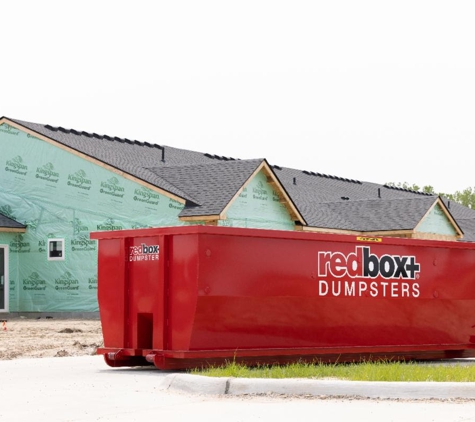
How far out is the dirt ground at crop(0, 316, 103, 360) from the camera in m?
18.4

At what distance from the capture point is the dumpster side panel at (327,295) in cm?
1374

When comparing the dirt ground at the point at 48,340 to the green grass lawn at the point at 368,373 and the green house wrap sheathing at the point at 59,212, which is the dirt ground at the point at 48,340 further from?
the green grass lawn at the point at 368,373

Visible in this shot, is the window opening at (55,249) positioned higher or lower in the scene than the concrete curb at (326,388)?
higher

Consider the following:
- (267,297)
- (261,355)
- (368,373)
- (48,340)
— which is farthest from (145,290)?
(48,340)

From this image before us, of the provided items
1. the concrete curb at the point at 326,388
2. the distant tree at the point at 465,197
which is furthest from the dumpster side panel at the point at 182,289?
the distant tree at the point at 465,197

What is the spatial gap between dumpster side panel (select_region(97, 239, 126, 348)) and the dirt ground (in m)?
3.53

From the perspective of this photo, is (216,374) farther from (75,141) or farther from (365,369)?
(75,141)

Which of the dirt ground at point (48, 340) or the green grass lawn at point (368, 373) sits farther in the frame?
the dirt ground at point (48, 340)

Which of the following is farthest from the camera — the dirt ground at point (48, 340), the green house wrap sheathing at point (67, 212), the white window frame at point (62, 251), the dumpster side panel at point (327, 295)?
the white window frame at point (62, 251)

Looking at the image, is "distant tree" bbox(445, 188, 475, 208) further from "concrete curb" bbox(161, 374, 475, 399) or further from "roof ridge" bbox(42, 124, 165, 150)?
"concrete curb" bbox(161, 374, 475, 399)

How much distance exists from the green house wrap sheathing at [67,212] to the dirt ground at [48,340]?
434cm

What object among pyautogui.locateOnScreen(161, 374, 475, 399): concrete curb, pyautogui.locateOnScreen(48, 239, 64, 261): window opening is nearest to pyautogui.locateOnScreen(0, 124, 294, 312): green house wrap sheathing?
pyautogui.locateOnScreen(48, 239, 64, 261): window opening

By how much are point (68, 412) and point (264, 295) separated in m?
4.85

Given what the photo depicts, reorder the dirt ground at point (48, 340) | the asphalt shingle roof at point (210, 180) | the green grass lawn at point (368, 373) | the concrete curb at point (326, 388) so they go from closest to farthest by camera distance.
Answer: the concrete curb at point (326, 388) < the green grass lawn at point (368, 373) < the dirt ground at point (48, 340) < the asphalt shingle roof at point (210, 180)
